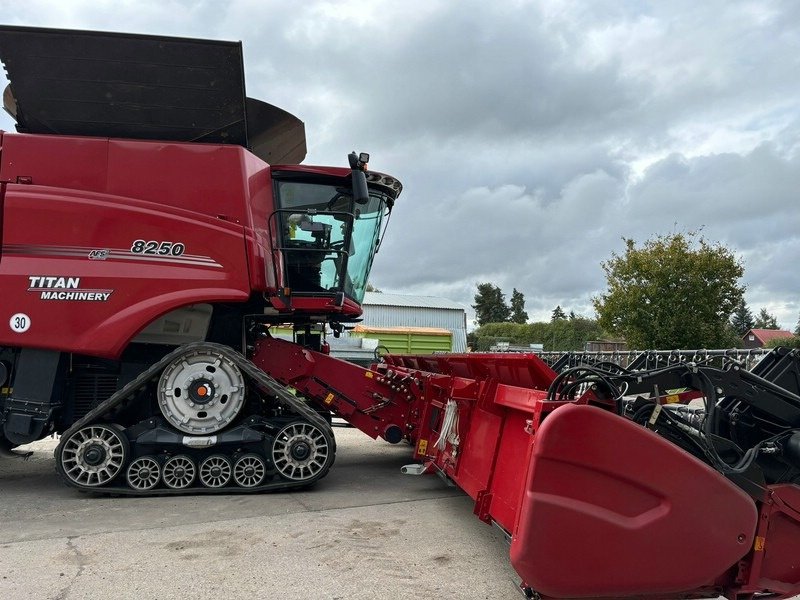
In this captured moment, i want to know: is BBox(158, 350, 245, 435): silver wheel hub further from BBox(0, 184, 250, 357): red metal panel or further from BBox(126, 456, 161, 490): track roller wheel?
BBox(0, 184, 250, 357): red metal panel

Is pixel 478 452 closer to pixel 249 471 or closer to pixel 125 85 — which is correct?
pixel 249 471

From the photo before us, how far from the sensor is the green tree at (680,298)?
63.2 ft

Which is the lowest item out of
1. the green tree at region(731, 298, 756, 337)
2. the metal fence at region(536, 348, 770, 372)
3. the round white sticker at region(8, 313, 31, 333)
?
the round white sticker at region(8, 313, 31, 333)

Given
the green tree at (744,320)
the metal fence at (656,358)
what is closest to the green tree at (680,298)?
the metal fence at (656,358)

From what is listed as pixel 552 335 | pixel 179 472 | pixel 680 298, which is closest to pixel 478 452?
pixel 179 472

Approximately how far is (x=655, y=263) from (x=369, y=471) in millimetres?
15699

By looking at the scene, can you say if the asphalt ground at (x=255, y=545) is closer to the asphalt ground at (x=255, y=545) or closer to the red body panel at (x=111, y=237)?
the asphalt ground at (x=255, y=545)

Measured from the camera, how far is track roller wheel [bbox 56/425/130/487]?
5.54m

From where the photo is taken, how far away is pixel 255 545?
429cm

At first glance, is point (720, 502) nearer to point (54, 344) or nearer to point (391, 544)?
point (391, 544)

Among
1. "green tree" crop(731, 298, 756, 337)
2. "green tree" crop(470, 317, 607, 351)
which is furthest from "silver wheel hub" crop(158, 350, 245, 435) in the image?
"green tree" crop(731, 298, 756, 337)

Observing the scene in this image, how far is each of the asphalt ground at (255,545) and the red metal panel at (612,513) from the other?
30.8 inches

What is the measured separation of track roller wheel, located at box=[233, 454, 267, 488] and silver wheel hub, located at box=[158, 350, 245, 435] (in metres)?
0.37

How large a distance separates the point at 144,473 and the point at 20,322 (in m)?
1.76
